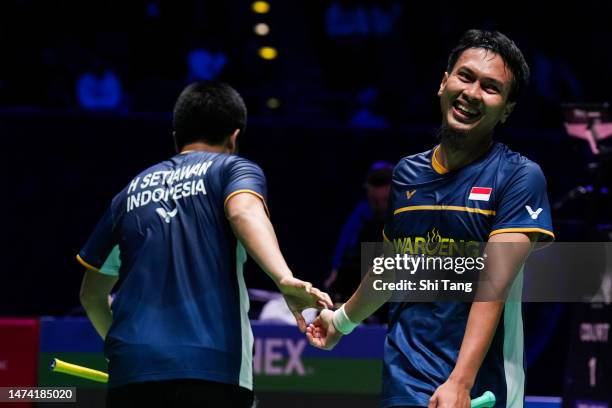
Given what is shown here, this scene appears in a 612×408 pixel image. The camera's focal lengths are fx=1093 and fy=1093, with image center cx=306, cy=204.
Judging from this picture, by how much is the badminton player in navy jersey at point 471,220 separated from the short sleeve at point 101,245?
3.02 feet

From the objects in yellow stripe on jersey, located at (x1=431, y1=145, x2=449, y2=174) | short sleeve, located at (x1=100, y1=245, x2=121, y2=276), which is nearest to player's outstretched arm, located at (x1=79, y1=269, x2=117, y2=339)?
short sleeve, located at (x1=100, y1=245, x2=121, y2=276)

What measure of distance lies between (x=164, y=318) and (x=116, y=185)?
5551 mm

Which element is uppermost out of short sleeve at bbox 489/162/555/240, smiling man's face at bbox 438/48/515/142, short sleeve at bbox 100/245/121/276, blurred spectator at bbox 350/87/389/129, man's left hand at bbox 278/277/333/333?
blurred spectator at bbox 350/87/389/129

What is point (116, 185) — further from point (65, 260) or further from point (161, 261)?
point (161, 261)

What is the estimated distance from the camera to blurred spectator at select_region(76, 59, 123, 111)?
9.61 m

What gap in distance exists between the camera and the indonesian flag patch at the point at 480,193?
2.96 meters

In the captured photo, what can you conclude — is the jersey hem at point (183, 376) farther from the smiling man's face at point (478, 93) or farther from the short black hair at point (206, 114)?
the smiling man's face at point (478, 93)

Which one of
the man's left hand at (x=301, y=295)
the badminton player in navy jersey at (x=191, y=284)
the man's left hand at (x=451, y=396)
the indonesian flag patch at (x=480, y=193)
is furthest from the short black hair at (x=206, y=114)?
the man's left hand at (x=451, y=396)

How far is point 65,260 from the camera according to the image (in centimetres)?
854

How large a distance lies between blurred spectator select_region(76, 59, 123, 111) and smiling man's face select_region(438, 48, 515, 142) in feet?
22.5

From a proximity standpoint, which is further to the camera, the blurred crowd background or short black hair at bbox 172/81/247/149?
the blurred crowd background

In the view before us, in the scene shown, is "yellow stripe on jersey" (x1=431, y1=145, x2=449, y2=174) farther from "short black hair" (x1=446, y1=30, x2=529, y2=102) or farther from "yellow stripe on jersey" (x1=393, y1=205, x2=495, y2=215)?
"short black hair" (x1=446, y1=30, x2=529, y2=102)

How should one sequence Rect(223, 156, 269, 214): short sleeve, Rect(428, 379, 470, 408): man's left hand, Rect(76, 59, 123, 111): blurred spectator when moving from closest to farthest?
1. Rect(428, 379, 470, 408): man's left hand
2. Rect(223, 156, 269, 214): short sleeve
3. Rect(76, 59, 123, 111): blurred spectator

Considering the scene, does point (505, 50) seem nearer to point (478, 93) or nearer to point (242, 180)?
point (478, 93)
